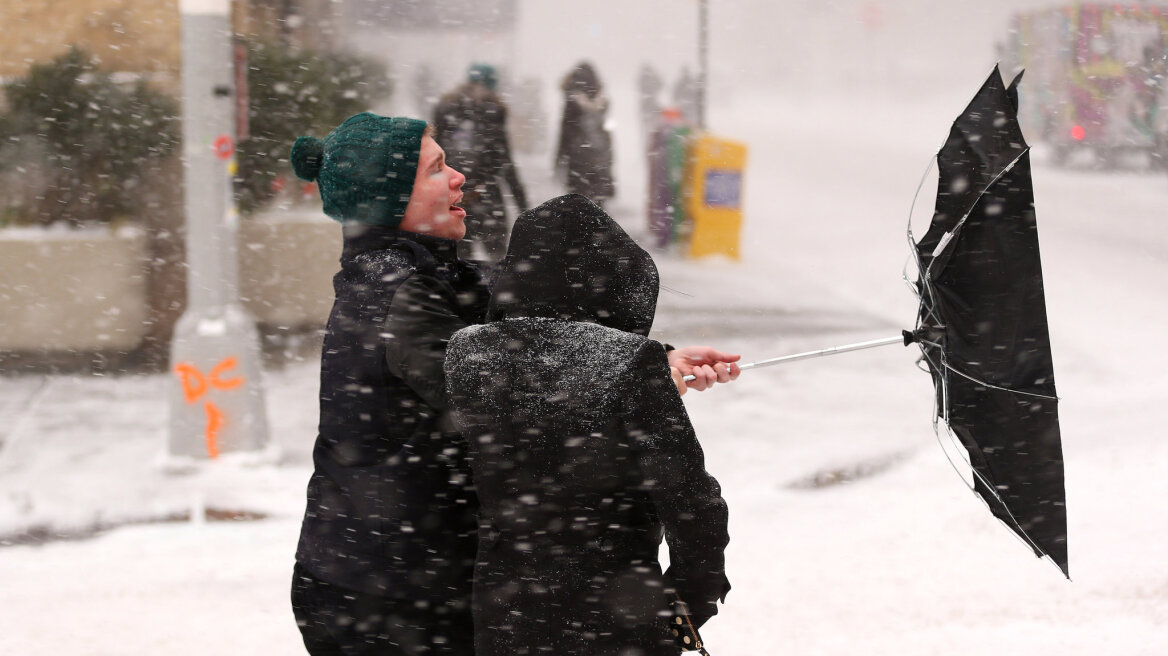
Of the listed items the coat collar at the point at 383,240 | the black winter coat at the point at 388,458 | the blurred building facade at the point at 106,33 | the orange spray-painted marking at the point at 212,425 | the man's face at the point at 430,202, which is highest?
the blurred building facade at the point at 106,33

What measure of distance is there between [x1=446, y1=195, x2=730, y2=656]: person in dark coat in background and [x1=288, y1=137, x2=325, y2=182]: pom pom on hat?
0.62 m

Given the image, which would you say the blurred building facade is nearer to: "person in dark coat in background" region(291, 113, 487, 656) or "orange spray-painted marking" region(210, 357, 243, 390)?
"orange spray-painted marking" region(210, 357, 243, 390)

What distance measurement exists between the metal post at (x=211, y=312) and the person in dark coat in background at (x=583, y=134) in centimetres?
446

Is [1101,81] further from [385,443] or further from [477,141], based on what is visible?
[385,443]

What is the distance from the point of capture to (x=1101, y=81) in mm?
21266

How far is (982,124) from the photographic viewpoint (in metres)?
2.76

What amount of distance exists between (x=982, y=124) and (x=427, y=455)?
152 centimetres

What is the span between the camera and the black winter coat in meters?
2.23

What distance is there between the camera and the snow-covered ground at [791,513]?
4.18 metres

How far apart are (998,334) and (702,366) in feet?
2.55

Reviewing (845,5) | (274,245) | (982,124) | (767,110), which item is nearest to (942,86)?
(767,110)

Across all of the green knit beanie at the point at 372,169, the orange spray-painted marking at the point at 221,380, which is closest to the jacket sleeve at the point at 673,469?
the green knit beanie at the point at 372,169

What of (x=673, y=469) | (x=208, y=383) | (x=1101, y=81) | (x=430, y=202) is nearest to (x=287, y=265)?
(x=208, y=383)

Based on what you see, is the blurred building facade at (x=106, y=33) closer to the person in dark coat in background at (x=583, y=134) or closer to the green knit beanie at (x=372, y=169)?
the person in dark coat in background at (x=583, y=134)
